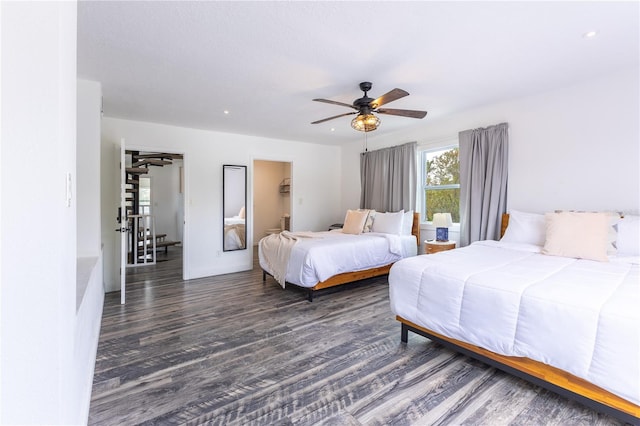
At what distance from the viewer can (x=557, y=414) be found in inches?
65.1

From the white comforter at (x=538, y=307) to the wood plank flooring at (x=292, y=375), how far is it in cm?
32

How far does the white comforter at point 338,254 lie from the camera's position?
3.45m

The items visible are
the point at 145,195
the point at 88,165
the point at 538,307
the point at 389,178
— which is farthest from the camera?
the point at 145,195

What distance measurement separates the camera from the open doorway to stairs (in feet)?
17.4

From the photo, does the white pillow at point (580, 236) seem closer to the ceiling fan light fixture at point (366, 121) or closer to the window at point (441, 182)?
the window at point (441, 182)

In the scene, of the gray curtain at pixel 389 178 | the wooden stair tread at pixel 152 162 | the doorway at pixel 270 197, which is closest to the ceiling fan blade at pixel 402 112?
the gray curtain at pixel 389 178

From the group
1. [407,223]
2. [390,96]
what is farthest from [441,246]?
[390,96]

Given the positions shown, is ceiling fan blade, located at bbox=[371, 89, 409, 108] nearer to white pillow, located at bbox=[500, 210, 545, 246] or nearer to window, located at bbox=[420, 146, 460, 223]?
white pillow, located at bbox=[500, 210, 545, 246]

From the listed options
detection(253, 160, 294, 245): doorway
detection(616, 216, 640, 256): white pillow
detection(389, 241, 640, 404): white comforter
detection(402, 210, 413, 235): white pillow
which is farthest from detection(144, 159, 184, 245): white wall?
detection(616, 216, 640, 256): white pillow

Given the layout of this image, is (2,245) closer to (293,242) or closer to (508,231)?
(293,242)

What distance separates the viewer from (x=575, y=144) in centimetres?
309

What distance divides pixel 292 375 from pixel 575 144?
3.66 metres

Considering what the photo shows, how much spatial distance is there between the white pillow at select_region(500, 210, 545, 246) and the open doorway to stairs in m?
4.70

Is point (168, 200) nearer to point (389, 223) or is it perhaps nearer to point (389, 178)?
point (389, 178)
